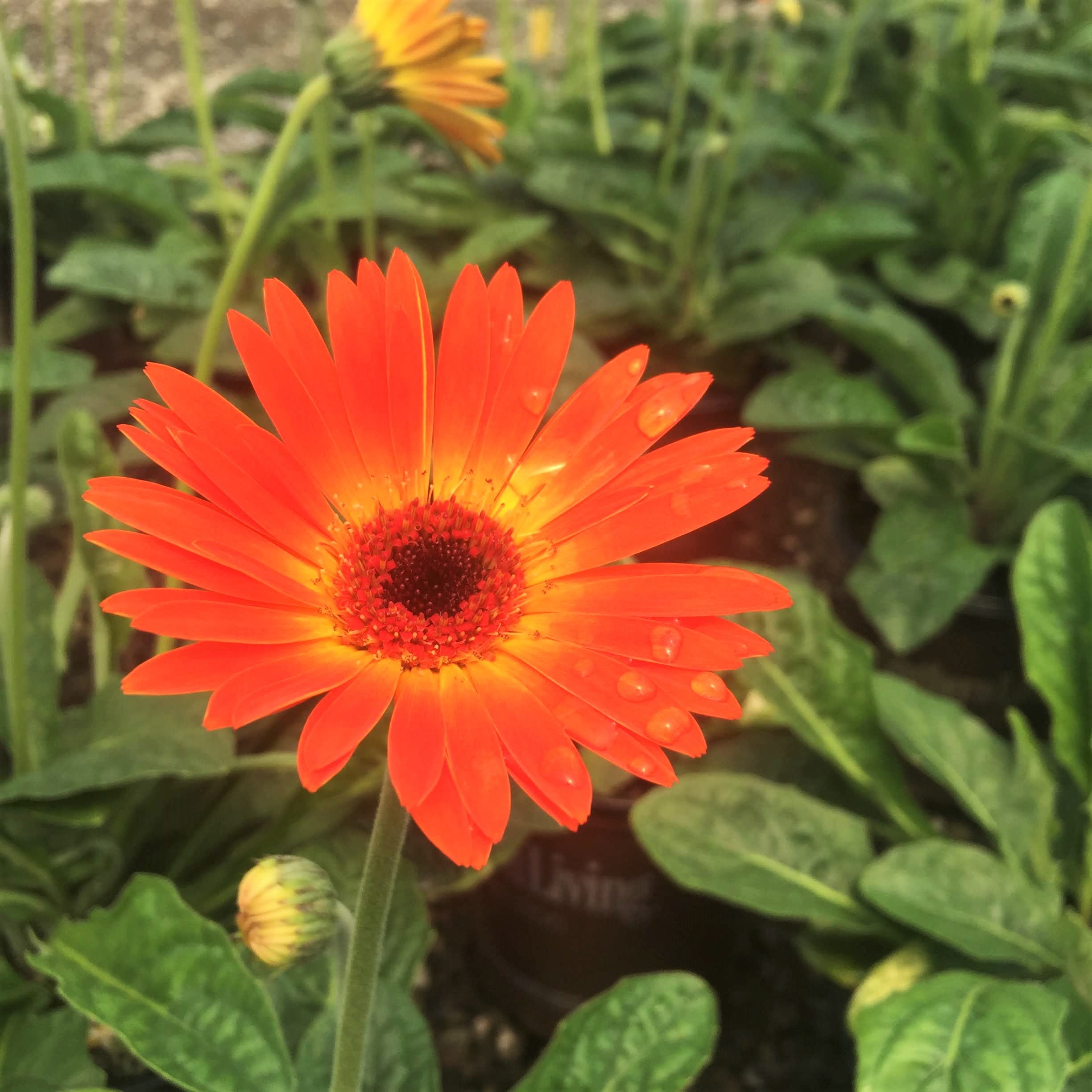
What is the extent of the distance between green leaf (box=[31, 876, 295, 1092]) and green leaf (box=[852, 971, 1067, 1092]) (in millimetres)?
355

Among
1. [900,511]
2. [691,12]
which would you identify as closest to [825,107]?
[691,12]

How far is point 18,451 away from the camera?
65cm

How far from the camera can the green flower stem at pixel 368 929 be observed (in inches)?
16.3

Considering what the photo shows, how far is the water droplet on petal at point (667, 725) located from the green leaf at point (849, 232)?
43.4 inches

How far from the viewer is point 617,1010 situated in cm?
72

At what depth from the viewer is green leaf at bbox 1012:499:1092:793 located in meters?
0.92

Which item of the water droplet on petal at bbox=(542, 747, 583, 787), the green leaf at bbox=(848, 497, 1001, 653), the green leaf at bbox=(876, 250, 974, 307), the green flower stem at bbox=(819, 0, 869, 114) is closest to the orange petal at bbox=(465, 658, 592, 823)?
the water droplet on petal at bbox=(542, 747, 583, 787)

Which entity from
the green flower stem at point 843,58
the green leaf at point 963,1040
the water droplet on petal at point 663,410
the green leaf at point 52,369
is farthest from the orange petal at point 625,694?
the green flower stem at point 843,58

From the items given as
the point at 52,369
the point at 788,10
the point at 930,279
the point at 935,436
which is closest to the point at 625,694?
the point at 52,369

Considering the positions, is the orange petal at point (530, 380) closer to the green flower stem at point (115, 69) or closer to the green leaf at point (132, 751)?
the green leaf at point (132, 751)

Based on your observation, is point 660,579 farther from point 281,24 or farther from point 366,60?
point 281,24

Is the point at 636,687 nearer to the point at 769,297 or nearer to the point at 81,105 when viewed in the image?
the point at 769,297

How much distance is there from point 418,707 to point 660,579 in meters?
0.12

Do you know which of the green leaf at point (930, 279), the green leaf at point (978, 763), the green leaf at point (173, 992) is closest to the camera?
the green leaf at point (173, 992)
